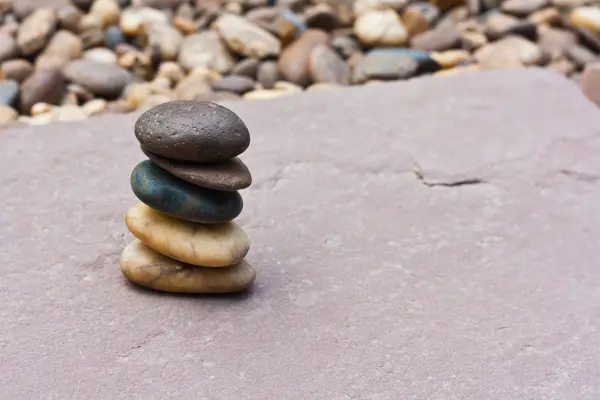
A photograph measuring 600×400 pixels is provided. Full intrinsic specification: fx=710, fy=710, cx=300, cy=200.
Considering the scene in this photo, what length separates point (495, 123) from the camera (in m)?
2.67

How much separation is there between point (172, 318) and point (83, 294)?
0.23m

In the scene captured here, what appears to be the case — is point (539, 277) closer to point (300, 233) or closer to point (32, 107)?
point (300, 233)

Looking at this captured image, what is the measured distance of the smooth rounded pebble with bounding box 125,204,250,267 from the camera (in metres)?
1.57

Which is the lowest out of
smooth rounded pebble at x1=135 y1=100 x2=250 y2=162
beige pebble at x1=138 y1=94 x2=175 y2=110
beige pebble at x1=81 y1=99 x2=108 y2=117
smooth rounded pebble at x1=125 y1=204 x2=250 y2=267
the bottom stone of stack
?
beige pebble at x1=81 y1=99 x2=108 y2=117

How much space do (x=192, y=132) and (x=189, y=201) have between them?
15 centimetres

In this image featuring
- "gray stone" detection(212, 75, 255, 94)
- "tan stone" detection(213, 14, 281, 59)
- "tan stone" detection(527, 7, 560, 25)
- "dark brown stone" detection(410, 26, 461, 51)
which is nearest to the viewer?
"gray stone" detection(212, 75, 255, 94)

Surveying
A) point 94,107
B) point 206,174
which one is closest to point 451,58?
point 94,107

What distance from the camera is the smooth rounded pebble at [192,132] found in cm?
150

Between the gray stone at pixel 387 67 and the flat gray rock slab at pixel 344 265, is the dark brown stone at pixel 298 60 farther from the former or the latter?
the flat gray rock slab at pixel 344 265

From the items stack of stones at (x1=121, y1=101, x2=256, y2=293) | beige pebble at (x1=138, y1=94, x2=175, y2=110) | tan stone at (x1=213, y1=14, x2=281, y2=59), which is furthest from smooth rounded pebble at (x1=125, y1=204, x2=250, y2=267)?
tan stone at (x1=213, y1=14, x2=281, y2=59)

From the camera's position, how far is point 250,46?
3.72 metres

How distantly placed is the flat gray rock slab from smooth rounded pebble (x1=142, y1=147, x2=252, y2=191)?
292 millimetres

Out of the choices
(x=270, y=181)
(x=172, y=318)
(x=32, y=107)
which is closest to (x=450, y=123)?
(x=270, y=181)

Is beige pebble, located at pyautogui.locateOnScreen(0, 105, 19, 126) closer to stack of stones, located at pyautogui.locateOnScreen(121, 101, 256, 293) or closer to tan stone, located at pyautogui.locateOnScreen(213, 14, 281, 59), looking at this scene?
tan stone, located at pyautogui.locateOnScreen(213, 14, 281, 59)
